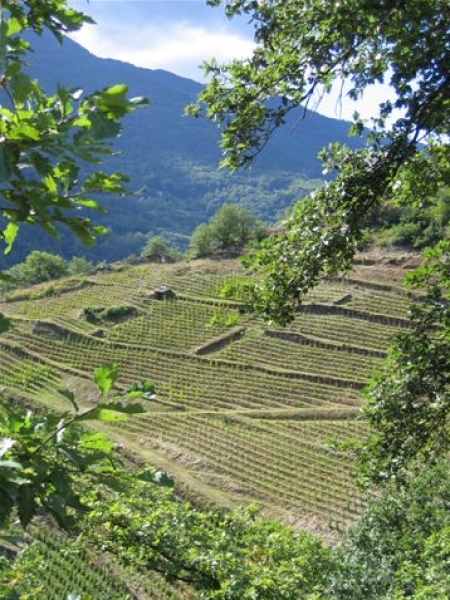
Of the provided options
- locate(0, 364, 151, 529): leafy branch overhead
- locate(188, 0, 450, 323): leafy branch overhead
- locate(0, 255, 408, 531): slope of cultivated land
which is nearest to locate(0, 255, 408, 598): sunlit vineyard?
locate(0, 255, 408, 531): slope of cultivated land

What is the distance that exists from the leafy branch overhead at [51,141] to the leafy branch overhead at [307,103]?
145 inches

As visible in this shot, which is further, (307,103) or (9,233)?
(307,103)

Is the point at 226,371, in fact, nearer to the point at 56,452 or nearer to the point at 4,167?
the point at 56,452

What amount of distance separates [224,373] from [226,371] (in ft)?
0.94

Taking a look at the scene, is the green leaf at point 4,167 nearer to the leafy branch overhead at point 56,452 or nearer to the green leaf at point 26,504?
the leafy branch overhead at point 56,452

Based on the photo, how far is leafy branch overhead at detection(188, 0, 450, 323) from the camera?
5.48 m

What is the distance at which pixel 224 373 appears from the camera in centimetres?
3819

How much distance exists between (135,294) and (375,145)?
45.2m

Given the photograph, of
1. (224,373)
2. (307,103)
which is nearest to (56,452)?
(307,103)

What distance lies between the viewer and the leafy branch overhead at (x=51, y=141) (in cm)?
172

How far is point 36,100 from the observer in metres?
1.85

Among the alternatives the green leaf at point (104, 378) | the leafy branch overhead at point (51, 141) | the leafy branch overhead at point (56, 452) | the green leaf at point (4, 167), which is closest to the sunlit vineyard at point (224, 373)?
the leafy branch overhead at point (56, 452)

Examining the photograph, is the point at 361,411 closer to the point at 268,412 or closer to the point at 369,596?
the point at 369,596

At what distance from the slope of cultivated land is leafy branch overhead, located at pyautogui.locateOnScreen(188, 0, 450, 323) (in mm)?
16757
